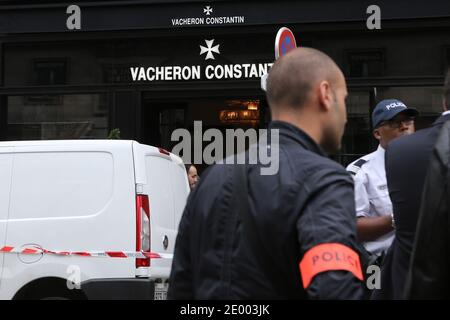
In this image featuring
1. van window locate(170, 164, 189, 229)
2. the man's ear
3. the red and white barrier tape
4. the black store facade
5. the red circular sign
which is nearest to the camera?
the man's ear

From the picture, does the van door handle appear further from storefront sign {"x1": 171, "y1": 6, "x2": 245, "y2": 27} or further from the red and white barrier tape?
storefront sign {"x1": 171, "y1": 6, "x2": 245, "y2": 27}

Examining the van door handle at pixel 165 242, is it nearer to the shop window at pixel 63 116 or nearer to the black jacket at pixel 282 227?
the black jacket at pixel 282 227

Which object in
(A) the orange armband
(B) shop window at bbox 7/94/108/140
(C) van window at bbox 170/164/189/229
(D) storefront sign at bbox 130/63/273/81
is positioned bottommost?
(A) the orange armband

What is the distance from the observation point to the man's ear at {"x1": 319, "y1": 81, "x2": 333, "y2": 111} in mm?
2268

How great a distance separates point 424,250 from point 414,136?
104 centimetres

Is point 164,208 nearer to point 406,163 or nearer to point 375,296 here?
point 375,296

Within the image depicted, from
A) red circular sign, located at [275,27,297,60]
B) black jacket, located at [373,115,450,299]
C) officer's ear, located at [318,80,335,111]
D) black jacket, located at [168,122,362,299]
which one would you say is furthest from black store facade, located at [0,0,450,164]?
black jacket, located at [168,122,362,299]

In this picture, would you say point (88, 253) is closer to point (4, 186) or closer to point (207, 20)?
point (4, 186)

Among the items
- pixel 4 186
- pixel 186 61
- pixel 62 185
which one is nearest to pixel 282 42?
pixel 62 185

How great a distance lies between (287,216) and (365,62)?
28.2 feet

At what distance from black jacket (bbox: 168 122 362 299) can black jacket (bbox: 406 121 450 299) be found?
0.66 feet

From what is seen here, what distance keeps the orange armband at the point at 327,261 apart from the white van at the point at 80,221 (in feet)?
14.0

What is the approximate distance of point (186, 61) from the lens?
35.1ft

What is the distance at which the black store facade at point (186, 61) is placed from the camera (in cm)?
1018
